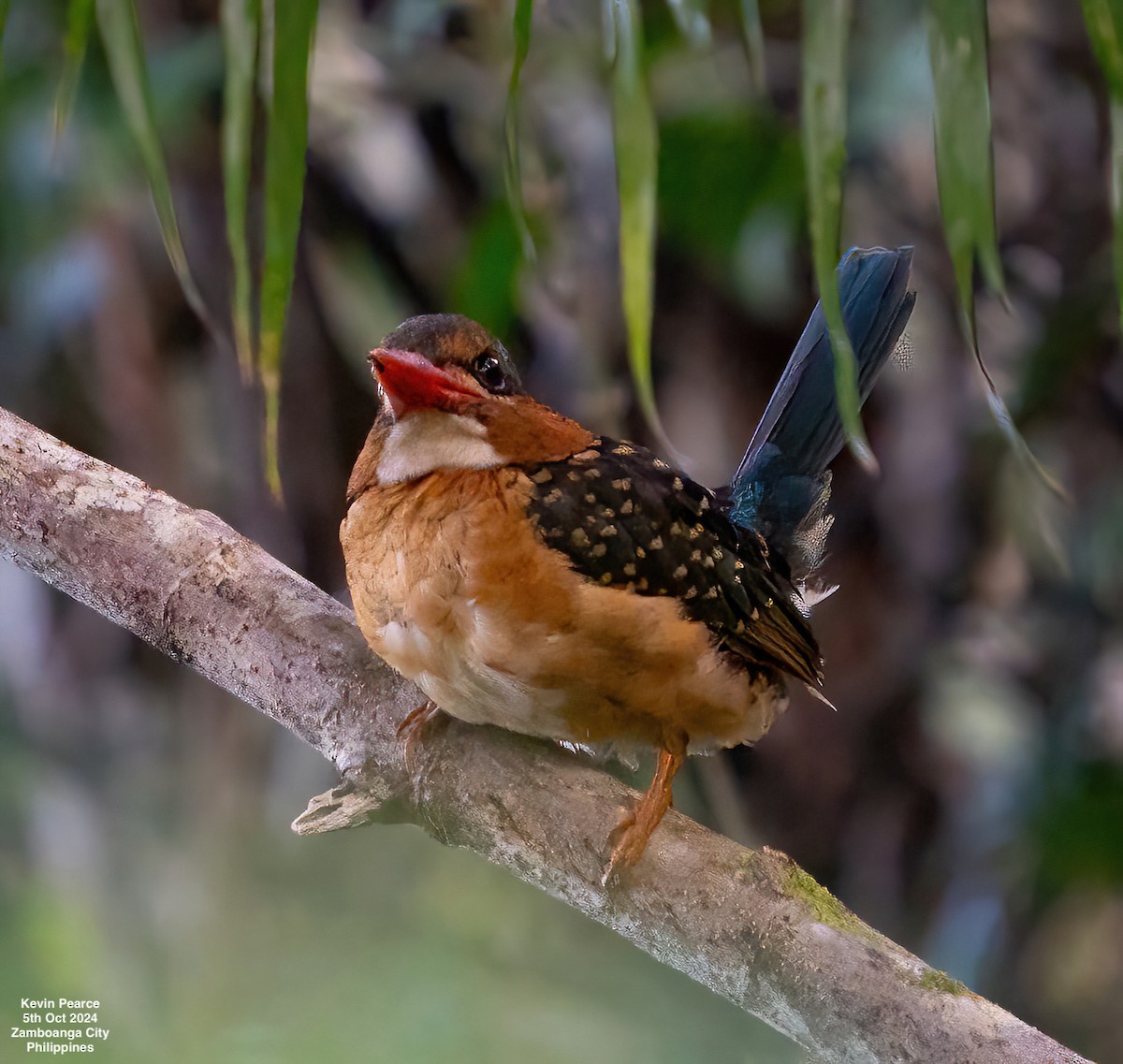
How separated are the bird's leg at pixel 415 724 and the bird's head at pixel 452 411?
25 cm

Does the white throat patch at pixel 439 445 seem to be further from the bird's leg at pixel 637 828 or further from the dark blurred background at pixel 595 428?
the dark blurred background at pixel 595 428

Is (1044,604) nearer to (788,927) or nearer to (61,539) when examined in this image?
(788,927)

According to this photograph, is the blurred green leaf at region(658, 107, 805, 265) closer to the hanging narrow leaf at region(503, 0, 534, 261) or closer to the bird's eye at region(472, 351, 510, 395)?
the bird's eye at region(472, 351, 510, 395)

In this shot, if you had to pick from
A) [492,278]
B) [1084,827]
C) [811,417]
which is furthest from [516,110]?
[1084,827]

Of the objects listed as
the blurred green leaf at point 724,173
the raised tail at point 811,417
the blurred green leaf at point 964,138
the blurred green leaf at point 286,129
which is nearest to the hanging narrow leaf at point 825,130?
the blurred green leaf at point 964,138

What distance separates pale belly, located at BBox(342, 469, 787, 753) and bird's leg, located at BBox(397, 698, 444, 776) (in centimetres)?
6

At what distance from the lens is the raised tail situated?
150 cm

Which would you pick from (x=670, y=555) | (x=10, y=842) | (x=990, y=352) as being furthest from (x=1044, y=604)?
(x=10, y=842)

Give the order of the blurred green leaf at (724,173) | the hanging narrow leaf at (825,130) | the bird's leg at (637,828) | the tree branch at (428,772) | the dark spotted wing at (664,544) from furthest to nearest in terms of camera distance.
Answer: the blurred green leaf at (724,173) → the dark spotted wing at (664,544) → the bird's leg at (637,828) → the tree branch at (428,772) → the hanging narrow leaf at (825,130)

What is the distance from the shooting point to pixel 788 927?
955 mm

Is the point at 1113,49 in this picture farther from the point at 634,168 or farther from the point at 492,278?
the point at 492,278

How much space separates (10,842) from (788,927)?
1.59 m

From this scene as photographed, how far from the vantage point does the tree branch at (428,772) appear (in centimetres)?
94

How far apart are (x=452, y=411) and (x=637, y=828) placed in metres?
0.43
